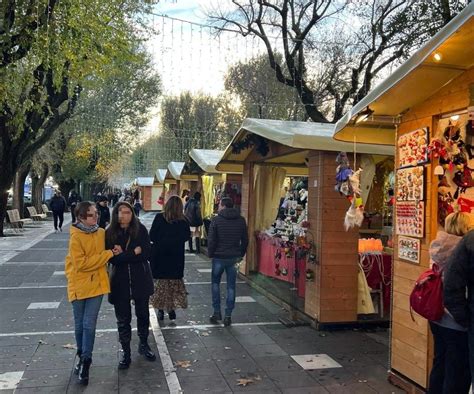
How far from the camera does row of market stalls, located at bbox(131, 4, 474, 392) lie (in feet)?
12.9

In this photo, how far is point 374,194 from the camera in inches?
395

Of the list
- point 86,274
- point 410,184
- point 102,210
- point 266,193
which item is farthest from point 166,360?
point 102,210

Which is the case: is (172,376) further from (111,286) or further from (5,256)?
(5,256)

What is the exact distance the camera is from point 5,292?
8.33m

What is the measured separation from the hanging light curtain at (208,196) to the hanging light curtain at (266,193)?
15.9 feet

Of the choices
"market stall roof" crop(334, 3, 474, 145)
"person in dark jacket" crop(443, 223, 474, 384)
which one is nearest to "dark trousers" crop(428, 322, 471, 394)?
"person in dark jacket" crop(443, 223, 474, 384)

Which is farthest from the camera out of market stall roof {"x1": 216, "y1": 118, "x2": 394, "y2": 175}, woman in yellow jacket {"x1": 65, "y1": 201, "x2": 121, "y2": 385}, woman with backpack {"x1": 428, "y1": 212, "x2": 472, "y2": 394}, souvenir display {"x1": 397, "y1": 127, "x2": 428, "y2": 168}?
market stall roof {"x1": 216, "y1": 118, "x2": 394, "y2": 175}

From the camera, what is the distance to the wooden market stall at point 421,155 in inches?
150

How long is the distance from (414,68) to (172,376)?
3475 mm

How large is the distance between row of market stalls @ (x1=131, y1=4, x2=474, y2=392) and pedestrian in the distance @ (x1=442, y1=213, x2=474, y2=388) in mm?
645

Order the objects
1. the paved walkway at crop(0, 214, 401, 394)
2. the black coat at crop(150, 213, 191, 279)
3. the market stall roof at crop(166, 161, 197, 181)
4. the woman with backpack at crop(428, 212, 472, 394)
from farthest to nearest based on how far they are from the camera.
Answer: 1. the market stall roof at crop(166, 161, 197, 181)
2. the black coat at crop(150, 213, 191, 279)
3. the paved walkway at crop(0, 214, 401, 394)
4. the woman with backpack at crop(428, 212, 472, 394)

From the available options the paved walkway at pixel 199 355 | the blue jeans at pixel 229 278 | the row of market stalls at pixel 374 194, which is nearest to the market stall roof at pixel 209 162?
the row of market stalls at pixel 374 194

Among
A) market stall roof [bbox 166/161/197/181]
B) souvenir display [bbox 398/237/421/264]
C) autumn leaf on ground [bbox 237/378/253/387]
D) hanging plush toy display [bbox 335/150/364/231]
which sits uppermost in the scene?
market stall roof [bbox 166/161/197/181]

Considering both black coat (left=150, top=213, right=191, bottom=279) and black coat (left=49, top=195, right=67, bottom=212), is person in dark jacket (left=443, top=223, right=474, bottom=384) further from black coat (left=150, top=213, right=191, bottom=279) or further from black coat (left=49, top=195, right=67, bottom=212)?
black coat (left=49, top=195, right=67, bottom=212)
